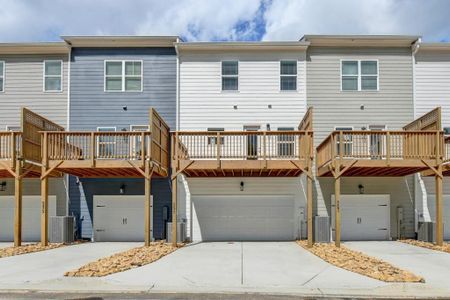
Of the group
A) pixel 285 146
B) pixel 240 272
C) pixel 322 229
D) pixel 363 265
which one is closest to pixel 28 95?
pixel 285 146

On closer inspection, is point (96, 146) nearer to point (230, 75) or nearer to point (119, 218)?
point (119, 218)

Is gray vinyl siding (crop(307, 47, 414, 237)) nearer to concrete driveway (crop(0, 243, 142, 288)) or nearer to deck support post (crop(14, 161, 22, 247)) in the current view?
concrete driveway (crop(0, 243, 142, 288))

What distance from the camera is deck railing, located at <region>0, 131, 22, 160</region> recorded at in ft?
48.0

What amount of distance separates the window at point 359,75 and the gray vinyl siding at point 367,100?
184mm

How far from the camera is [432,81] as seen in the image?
1791cm

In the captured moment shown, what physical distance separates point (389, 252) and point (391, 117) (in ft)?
21.6

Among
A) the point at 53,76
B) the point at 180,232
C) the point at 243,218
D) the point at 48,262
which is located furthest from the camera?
the point at 53,76

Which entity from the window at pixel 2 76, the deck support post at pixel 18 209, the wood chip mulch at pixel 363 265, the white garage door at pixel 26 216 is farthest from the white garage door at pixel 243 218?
the window at pixel 2 76

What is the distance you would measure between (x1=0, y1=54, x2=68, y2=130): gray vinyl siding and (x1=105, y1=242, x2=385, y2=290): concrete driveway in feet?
29.5

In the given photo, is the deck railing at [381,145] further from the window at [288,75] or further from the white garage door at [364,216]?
the window at [288,75]

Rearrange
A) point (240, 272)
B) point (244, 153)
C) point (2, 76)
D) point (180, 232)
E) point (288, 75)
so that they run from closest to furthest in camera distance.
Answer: point (240, 272), point (180, 232), point (244, 153), point (288, 75), point (2, 76)

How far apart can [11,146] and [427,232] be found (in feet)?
50.5

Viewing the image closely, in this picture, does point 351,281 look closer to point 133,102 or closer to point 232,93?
point 232,93

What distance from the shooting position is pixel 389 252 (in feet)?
43.9
